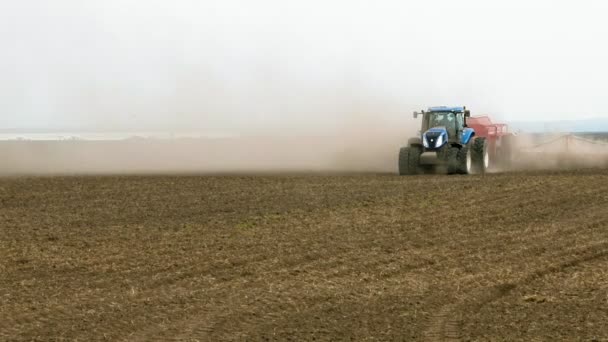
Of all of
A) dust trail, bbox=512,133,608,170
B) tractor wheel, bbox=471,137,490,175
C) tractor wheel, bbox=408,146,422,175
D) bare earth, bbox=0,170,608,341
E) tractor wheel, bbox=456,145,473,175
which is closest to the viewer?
bare earth, bbox=0,170,608,341

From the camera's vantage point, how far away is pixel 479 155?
96.0 feet

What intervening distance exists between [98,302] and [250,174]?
60.3 ft

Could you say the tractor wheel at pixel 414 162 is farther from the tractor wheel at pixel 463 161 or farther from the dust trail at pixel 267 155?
the dust trail at pixel 267 155

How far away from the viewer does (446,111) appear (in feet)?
97.4

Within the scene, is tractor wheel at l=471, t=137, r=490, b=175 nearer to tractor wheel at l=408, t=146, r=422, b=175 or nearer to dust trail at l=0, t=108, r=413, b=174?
tractor wheel at l=408, t=146, r=422, b=175

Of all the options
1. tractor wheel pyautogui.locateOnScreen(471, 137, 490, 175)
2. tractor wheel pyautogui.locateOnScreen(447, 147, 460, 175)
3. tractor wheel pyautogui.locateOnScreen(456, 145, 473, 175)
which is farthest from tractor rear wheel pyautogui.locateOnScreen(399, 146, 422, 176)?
tractor wheel pyautogui.locateOnScreen(471, 137, 490, 175)

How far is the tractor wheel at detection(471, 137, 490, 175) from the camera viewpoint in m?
29.3

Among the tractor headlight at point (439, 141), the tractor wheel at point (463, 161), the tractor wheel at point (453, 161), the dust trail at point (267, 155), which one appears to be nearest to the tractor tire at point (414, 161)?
the tractor headlight at point (439, 141)

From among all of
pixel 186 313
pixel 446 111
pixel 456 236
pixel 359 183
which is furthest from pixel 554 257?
pixel 446 111

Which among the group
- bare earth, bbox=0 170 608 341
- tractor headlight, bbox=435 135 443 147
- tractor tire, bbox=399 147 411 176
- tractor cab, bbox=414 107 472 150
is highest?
tractor cab, bbox=414 107 472 150

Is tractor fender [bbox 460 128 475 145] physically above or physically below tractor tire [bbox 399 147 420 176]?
above

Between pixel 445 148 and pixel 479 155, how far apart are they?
126cm

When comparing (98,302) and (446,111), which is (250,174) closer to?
(446,111)

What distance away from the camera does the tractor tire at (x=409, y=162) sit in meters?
28.6
